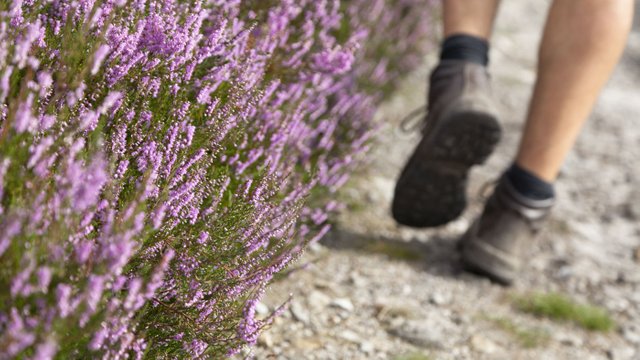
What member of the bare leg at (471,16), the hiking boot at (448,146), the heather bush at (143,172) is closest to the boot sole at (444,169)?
the hiking boot at (448,146)

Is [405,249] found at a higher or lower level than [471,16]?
lower

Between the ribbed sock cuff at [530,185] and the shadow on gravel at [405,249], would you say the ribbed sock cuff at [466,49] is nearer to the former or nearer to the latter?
the ribbed sock cuff at [530,185]

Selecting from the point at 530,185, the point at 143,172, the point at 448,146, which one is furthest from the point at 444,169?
the point at 143,172

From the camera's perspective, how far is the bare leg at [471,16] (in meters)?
3.41

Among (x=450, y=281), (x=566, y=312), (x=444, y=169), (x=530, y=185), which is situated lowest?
(x=566, y=312)

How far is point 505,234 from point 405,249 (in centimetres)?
50

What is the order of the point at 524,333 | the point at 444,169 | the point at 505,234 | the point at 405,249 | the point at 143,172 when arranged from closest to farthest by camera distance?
the point at 143,172 → the point at 524,333 → the point at 444,169 → the point at 505,234 → the point at 405,249

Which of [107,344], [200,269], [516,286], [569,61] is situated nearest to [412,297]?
[516,286]

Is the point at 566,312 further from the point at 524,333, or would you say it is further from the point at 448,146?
the point at 448,146

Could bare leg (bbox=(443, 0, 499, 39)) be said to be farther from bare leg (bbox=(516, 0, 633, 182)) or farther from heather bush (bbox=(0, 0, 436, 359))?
heather bush (bbox=(0, 0, 436, 359))

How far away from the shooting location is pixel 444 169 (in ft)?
10.9

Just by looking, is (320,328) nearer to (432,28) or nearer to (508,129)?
(508,129)

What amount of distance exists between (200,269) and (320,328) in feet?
3.21

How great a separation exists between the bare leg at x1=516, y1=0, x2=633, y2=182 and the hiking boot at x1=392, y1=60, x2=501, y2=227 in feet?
0.68
